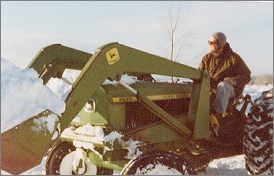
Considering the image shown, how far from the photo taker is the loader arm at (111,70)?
3531mm

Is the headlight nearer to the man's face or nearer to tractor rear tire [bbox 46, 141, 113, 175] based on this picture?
tractor rear tire [bbox 46, 141, 113, 175]

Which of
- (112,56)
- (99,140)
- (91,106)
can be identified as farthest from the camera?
(91,106)

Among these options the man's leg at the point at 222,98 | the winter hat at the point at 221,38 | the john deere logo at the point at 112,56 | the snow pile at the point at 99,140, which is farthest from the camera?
the winter hat at the point at 221,38

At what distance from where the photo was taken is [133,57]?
392 centimetres

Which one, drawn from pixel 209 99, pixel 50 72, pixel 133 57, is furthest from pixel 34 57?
pixel 209 99

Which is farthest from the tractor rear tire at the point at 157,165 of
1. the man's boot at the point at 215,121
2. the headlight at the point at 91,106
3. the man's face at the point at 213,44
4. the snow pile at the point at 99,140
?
the man's face at the point at 213,44

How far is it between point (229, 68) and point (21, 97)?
10.3 feet

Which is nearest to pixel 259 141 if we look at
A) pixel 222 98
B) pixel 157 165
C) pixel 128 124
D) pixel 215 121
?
pixel 215 121

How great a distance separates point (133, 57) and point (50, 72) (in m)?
1.36

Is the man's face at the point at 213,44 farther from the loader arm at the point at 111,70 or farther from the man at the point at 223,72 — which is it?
the loader arm at the point at 111,70

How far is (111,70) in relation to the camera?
12.3 feet

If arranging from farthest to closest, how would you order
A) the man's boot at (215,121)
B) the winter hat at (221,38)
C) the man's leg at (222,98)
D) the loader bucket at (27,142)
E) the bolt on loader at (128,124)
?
1. the winter hat at (221,38)
2. the man's boot at (215,121)
3. the man's leg at (222,98)
4. the bolt on loader at (128,124)
5. the loader bucket at (27,142)

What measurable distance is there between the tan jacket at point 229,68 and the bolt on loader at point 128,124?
10.9 inches

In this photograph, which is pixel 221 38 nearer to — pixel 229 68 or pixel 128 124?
pixel 229 68
